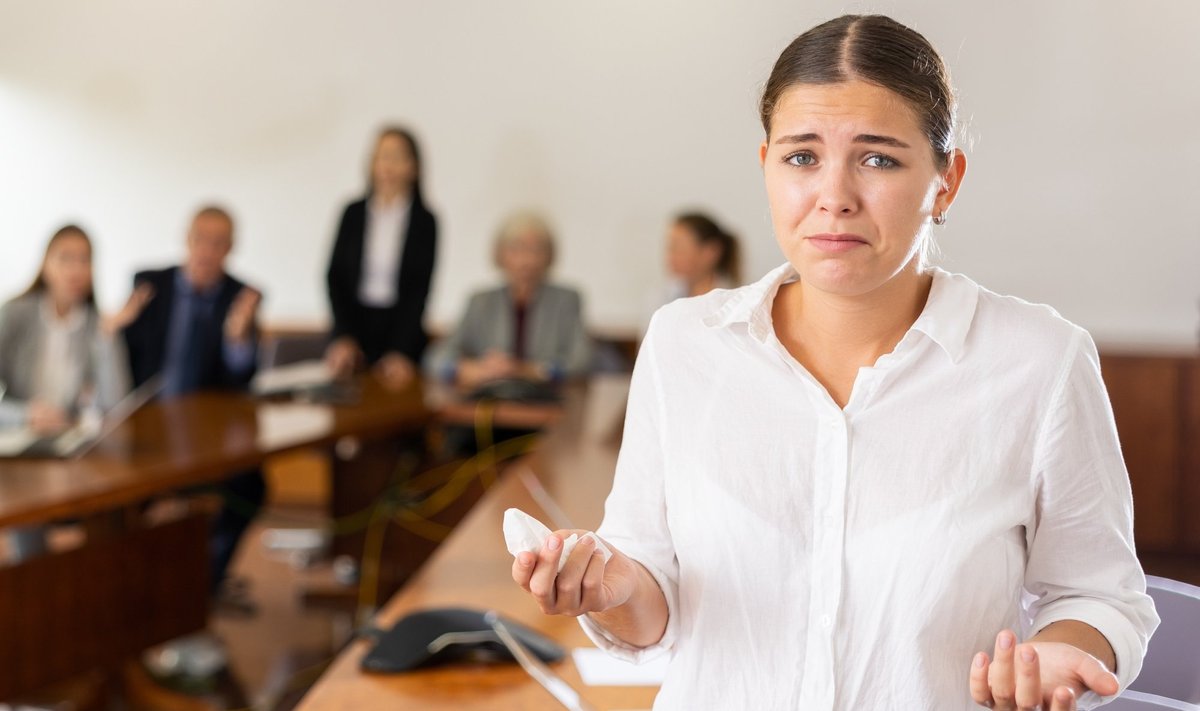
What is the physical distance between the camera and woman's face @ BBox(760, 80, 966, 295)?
2.53ft

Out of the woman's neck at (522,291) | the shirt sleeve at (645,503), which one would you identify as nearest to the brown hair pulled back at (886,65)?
the shirt sleeve at (645,503)

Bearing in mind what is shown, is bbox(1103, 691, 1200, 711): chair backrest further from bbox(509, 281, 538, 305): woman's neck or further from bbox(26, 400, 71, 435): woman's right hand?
bbox(509, 281, 538, 305): woman's neck

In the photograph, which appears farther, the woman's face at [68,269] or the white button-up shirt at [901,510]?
the woman's face at [68,269]

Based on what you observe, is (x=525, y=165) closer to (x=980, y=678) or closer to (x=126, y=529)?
(x=126, y=529)

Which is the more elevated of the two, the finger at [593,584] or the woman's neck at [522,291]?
the finger at [593,584]

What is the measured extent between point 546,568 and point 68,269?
2.65 m

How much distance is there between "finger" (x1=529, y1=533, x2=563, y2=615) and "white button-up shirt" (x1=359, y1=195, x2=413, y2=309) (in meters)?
3.26

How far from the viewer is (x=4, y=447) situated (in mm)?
2535

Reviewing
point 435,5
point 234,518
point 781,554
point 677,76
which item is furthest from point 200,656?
point 781,554

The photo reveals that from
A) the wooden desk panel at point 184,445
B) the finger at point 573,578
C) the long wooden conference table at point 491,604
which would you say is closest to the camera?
the finger at point 573,578

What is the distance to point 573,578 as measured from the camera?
807 millimetres

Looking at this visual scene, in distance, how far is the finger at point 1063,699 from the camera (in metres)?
0.71

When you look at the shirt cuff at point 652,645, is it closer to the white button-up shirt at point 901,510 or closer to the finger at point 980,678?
the white button-up shirt at point 901,510

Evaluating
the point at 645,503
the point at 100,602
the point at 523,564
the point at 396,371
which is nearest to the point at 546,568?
the point at 523,564
